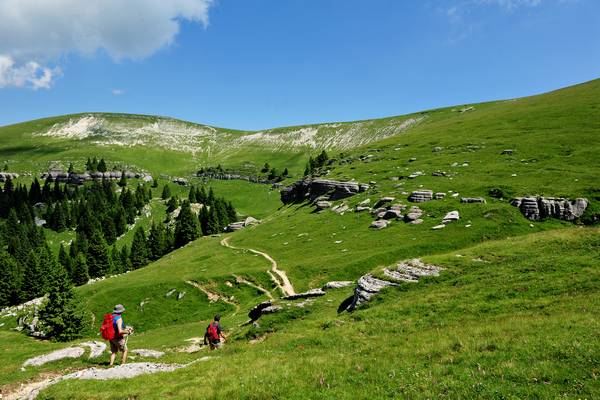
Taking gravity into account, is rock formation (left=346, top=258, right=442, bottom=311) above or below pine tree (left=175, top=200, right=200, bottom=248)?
above

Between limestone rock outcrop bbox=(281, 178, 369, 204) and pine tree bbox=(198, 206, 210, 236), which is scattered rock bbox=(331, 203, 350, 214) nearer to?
limestone rock outcrop bbox=(281, 178, 369, 204)

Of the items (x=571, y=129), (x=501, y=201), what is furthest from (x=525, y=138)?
(x=501, y=201)

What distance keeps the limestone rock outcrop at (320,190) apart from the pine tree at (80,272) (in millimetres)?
73128

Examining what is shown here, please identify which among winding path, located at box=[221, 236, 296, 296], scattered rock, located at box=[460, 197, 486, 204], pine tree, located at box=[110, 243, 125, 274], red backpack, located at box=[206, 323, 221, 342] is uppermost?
scattered rock, located at box=[460, 197, 486, 204]

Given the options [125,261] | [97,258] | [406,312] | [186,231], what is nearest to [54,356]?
[406,312]

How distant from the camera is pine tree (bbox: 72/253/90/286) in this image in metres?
110

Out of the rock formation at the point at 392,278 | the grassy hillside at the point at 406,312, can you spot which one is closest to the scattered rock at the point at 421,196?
the grassy hillside at the point at 406,312

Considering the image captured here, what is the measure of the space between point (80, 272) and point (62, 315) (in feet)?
207

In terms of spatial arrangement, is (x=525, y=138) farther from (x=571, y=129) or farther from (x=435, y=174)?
(x=435, y=174)

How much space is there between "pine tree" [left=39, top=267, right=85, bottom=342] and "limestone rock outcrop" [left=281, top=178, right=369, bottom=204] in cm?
6600

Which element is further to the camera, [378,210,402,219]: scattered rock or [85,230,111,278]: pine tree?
[85,230,111,278]: pine tree

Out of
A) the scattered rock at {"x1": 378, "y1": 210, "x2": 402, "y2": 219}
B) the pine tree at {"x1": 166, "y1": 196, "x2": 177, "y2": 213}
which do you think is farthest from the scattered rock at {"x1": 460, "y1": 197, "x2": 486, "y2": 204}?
the pine tree at {"x1": 166, "y1": 196, "x2": 177, "y2": 213}

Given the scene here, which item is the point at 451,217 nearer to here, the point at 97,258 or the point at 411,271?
the point at 411,271

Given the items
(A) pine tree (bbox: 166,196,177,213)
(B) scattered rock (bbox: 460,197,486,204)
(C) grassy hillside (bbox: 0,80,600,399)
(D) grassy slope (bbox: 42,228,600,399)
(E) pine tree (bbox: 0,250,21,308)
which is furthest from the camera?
(A) pine tree (bbox: 166,196,177,213)
